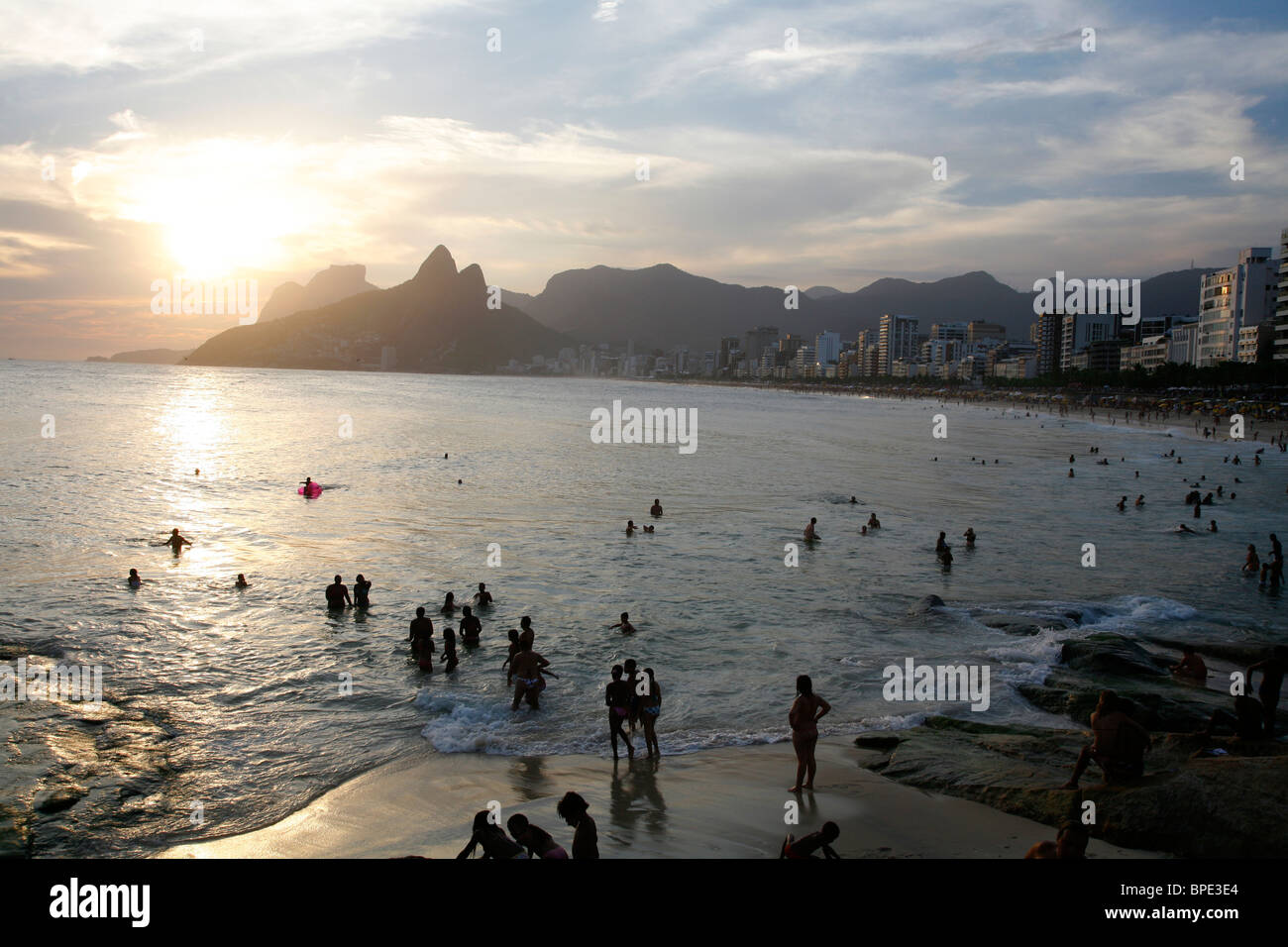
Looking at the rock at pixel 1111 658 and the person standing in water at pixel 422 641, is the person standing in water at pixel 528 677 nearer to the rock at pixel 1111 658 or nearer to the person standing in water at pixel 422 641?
the person standing in water at pixel 422 641

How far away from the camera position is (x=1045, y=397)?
165375 mm

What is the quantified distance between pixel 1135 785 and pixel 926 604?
10.9m

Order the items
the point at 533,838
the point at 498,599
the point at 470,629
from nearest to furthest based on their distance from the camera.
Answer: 1. the point at 533,838
2. the point at 470,629
3. the point at 498,599

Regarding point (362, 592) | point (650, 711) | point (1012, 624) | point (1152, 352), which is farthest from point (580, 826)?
point (1152, 352)

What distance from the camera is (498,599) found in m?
20.4

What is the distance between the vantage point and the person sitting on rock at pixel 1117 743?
29.5 ft

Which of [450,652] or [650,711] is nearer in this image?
[650,711]

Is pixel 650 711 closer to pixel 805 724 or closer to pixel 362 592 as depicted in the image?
pixel 805 724

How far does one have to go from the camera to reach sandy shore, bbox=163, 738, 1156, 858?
28.8 feet

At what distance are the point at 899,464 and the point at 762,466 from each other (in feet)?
33.7

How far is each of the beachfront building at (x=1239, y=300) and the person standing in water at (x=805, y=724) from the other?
165253mm
